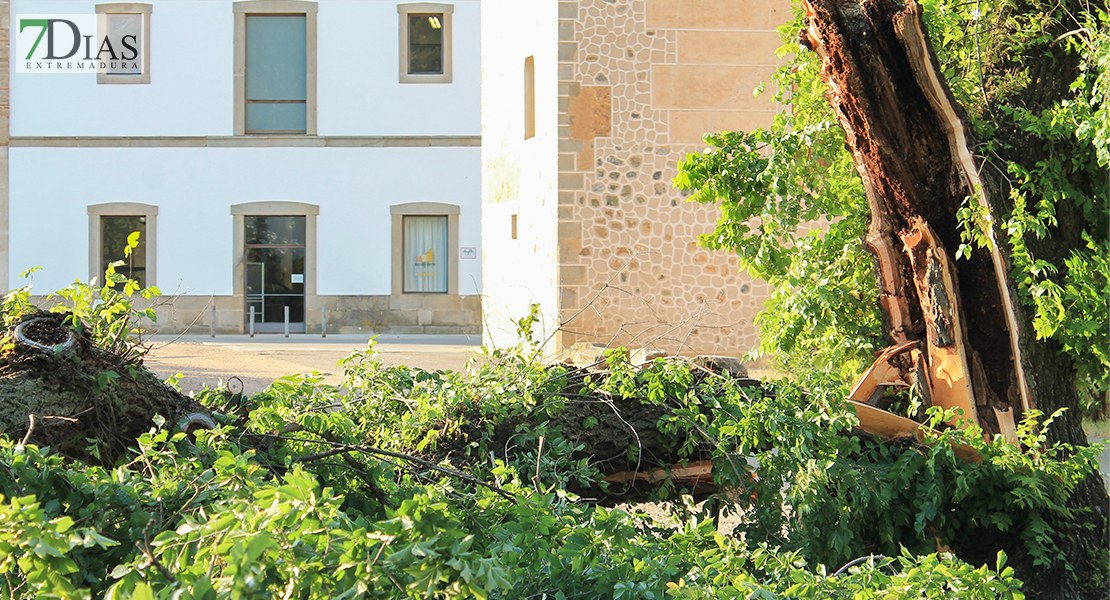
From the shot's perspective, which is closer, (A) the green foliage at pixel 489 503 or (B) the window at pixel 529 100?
(A) the green foliage at pixel 489 503

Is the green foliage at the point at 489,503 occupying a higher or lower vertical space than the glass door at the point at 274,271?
lower

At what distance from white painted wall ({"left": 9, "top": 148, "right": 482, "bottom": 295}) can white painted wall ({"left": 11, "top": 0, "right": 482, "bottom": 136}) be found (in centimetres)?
54

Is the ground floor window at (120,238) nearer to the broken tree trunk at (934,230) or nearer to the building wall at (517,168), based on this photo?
the building wall at (517,168)

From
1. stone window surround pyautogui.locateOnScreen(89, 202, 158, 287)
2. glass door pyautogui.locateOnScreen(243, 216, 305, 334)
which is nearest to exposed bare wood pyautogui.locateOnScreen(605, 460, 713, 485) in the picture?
glass door pyautogui.locateOnScreen(243, 216, 305, 334)

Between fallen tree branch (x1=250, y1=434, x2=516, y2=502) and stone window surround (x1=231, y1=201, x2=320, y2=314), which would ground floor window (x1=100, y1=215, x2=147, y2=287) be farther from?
fallen tree branch (x1=250, y1=434, x2=516, y2=502)

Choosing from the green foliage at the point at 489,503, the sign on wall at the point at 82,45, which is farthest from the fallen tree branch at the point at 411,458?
the sign on wall at the point at 82,45

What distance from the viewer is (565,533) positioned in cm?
233

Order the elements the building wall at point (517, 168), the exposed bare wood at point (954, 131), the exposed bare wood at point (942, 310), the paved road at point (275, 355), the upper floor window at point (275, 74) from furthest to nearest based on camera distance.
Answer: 1. the upper floor window at point (275, 74)
2. the building wall at point (517, 168)
3. the paved road at point (275, 355)
4. the exposed bare wood at point (942, 310)
5. the exposed bare wood at point (954, 131)

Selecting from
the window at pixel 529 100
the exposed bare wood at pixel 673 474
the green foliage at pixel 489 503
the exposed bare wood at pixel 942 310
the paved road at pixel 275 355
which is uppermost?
the window at pixel 529 100

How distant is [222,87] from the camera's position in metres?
19.6

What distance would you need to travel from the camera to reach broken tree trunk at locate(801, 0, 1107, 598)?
14.6ft

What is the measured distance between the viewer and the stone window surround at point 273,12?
1955 cm

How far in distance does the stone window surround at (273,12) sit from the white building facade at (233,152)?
0.03m

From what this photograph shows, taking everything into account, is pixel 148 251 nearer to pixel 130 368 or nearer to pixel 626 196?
pixel 626 196
